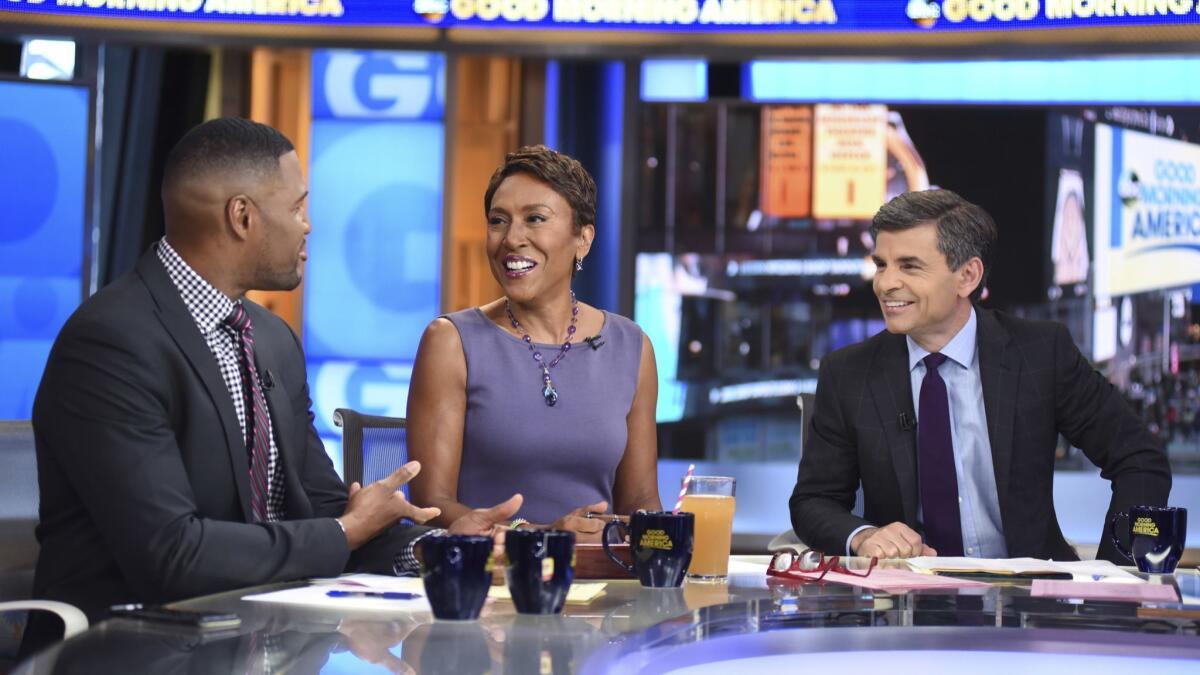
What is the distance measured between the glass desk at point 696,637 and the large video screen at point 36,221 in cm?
364

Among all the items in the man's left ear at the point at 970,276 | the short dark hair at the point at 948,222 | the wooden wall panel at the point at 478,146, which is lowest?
the man's left ear at the point at 970,276

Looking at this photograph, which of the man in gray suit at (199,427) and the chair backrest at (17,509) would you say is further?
the chair backrest at (17,509)

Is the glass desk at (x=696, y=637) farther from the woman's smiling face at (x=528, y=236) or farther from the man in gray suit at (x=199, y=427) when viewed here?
the woman's smiling face at (x=528, y=236)

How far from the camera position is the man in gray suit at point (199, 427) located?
5.63ft

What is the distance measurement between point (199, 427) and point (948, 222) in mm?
1547

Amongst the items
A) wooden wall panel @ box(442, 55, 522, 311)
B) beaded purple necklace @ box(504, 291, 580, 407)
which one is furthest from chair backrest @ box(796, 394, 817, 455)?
wooden wall panel @ box(442, 55, 522, 311)

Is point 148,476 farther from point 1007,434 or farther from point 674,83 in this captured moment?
point 674,83

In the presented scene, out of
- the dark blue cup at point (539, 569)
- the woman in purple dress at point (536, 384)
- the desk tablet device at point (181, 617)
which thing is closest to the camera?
the desk tablet device at point (181, 617)

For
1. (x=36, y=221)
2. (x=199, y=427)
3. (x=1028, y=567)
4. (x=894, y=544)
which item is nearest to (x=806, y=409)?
(x=894, y=544)

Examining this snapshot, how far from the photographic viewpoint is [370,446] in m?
2.67

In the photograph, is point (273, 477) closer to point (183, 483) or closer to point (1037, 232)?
point (183, 483)

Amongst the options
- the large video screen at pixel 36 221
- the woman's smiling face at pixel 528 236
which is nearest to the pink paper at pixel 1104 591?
the woman's smiling face at pixel 528 236

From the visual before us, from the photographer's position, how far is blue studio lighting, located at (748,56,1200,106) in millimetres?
4984

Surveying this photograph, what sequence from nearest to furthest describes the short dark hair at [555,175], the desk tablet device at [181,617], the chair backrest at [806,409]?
1. the desk tablet device at [181,617]
2. the short dark hair at [555,175]
3. the chair backrest at [806,409]
